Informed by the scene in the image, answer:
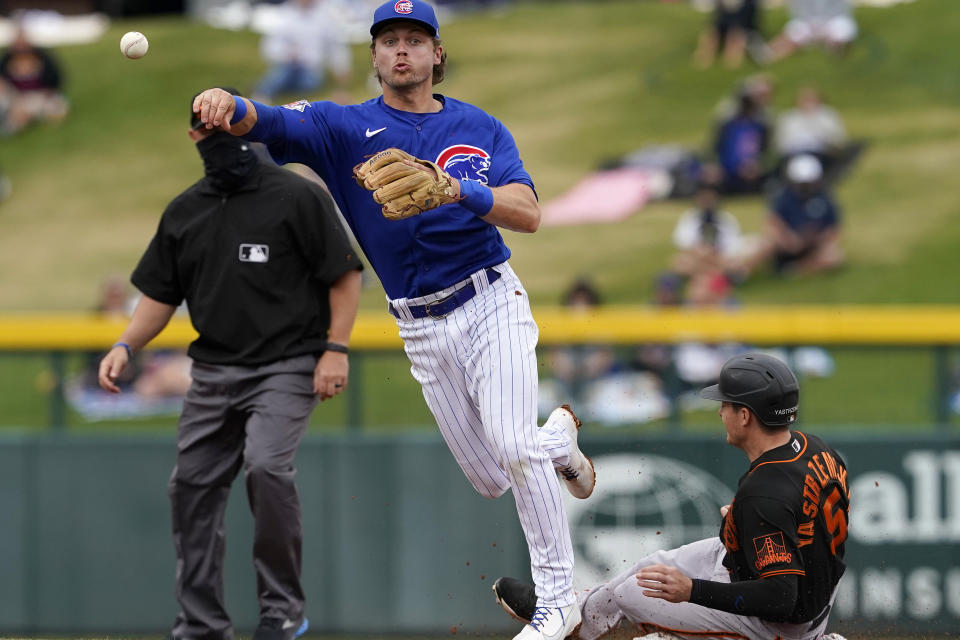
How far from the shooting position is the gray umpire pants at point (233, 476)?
16.2 feet

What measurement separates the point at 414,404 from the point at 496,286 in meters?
3.57

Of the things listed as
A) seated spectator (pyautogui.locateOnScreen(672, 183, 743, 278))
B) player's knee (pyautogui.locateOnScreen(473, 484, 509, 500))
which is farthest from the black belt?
seated spectator (pyautogui.locateOnScreen(672, 183, 743, 278))

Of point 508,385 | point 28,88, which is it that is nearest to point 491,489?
point 508,385

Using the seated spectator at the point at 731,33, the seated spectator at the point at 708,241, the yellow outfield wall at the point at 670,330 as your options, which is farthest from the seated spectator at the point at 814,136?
the yellow outfield wall at the point at 670,330

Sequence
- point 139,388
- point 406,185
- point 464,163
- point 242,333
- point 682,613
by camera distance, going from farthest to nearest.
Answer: point 139,388 < point 242,333 < point 682,613 < point 464,163 < point 406,185

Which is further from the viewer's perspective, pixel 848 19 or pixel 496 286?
pixel 848 19

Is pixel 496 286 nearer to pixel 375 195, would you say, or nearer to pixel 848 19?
pixel 375 195

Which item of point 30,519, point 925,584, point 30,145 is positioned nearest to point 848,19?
point 30,145

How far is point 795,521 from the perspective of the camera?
13.5 feet

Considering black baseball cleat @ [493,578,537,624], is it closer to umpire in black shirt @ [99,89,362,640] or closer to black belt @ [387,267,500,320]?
umpire in black shirt @ [99,89,362,640]

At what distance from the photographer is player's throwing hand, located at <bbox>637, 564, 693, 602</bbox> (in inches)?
161

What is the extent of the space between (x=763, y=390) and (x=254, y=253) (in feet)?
6.72

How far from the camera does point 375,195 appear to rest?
392cm

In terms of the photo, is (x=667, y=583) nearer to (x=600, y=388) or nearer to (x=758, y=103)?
(x=600, y=388)
